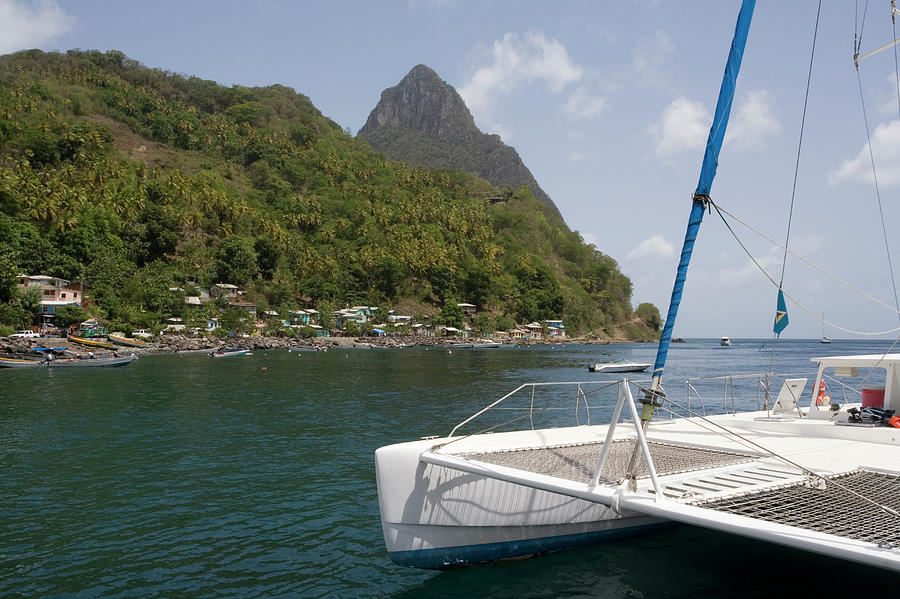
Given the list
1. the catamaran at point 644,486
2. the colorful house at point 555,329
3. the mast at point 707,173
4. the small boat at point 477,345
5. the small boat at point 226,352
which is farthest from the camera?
the colorful house at point 555,329

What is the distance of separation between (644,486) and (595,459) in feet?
6.34

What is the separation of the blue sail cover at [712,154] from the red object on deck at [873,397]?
850 cm

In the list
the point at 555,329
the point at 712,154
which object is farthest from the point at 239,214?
the point at 712,154

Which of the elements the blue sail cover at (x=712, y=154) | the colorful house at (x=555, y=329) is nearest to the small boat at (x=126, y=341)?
the blue sail cover at (x=712, y=154)

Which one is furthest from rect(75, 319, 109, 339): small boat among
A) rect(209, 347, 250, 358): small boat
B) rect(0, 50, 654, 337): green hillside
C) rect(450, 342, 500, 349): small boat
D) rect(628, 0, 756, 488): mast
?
rect(628, 0, 756, 488): mast

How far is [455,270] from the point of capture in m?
118

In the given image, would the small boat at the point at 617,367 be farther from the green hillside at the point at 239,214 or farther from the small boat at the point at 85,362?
the green hillside at the point at 239,214

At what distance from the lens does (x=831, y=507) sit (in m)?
6.45

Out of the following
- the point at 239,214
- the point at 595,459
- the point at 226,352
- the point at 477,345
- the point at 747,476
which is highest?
the point at 239,214

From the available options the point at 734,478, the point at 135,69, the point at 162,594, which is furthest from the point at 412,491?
the point at 135,69

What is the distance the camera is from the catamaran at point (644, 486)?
5.64 metres

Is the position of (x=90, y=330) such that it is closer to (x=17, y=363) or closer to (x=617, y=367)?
(x=17, y=363)

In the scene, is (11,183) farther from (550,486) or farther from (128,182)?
(550,486)

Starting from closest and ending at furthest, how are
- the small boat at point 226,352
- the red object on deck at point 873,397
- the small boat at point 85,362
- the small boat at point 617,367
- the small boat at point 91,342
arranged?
the red object on deck at point 873,397 < the small boat at point 85,362 < the small boat at point 617,367 < the small boat at point 91,342 < the small boat at point 226,352
